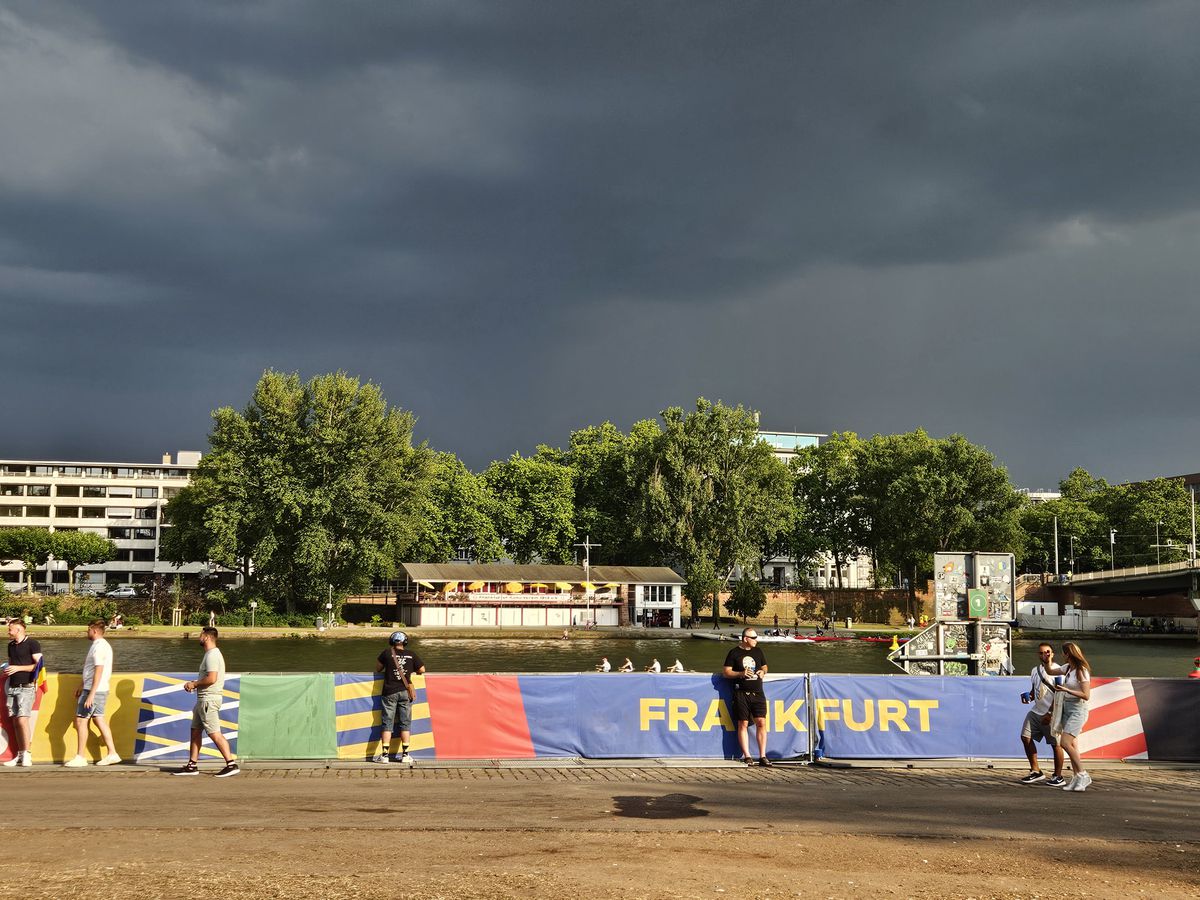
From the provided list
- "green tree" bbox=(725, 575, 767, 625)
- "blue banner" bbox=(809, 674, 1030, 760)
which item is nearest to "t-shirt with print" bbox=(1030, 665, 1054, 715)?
"blue banner" bbox=(809, 674, 1030, 760)

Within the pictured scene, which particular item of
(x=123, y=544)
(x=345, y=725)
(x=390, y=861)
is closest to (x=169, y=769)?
(x=345, y=725)

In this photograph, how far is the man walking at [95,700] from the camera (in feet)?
50.6

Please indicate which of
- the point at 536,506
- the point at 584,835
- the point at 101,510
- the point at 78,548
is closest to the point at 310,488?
the point at 536,506

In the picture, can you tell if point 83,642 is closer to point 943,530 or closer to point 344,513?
point 344,513

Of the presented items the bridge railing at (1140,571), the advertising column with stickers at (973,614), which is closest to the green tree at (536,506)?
the bridge railing at (1140,571)

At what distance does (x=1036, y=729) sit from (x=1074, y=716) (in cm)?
81

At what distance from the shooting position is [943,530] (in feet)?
348

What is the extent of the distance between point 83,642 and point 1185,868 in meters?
70.0

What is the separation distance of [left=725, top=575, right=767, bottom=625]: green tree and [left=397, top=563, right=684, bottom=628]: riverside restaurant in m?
6.61

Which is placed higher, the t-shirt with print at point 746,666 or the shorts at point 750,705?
the t-shirt with print at point 746,666

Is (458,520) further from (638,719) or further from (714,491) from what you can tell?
(638,719)

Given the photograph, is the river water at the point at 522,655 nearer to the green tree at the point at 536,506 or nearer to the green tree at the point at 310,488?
the green tree at the point at 310,488

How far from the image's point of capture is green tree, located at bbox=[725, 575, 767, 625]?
105m

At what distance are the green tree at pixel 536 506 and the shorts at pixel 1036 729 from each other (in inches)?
3697
